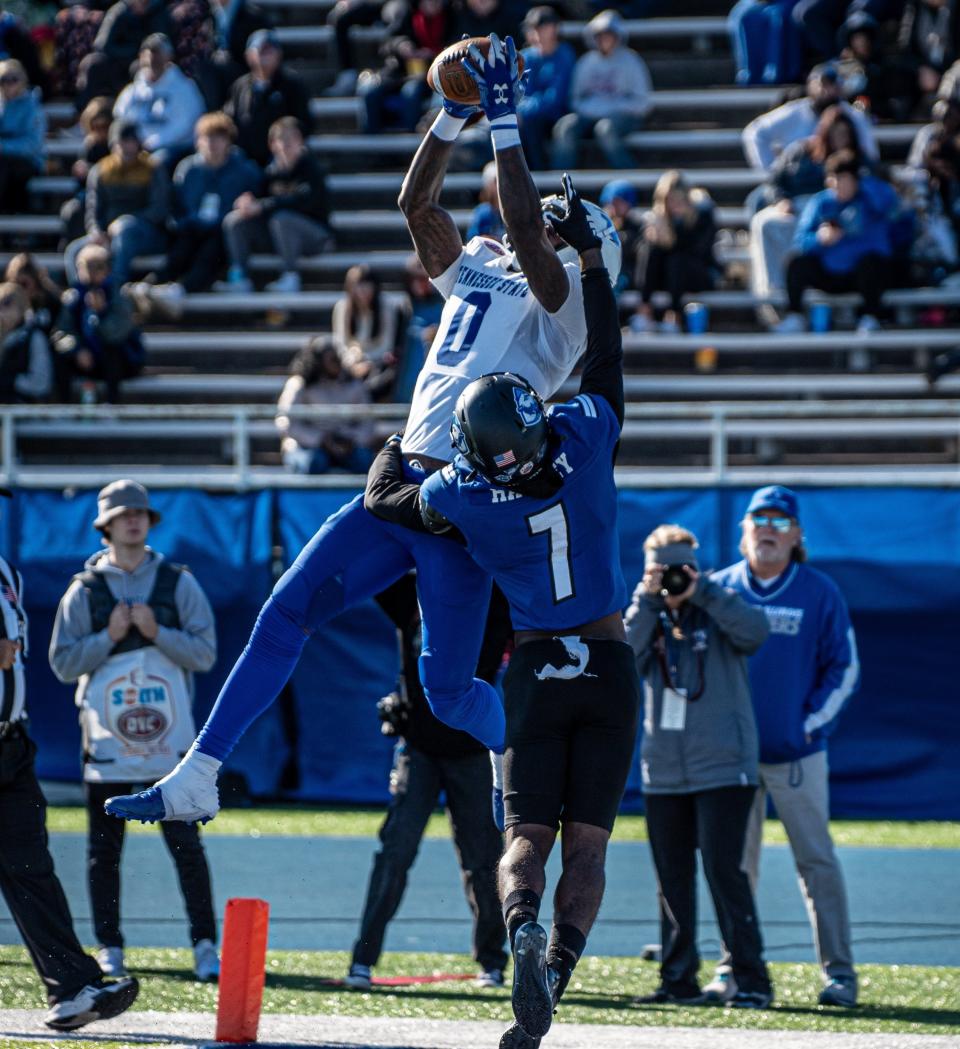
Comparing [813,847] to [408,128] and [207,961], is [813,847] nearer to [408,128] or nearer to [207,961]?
[207,961]

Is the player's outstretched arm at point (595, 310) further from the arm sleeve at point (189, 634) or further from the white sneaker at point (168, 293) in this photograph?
the white sneaker at point (168, 293)

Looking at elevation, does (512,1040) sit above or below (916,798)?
above

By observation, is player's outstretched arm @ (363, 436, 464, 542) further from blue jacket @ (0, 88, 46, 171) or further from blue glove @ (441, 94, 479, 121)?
blue jacket @ (0, 88, 46, 171)

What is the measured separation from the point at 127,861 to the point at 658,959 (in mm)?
3699

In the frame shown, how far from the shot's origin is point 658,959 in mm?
9008

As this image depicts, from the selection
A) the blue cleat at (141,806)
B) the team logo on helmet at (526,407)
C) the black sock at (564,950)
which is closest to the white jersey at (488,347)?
the team logo on helmet at (526,407)

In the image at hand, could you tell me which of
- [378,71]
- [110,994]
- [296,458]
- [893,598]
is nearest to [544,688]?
[110,994]

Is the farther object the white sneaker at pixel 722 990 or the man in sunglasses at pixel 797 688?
the man in sunglasses at pixel 797 688

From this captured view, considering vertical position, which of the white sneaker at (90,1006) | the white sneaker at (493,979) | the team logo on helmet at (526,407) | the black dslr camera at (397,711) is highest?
the team logo on helmet at (526,407)

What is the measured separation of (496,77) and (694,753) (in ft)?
10.1

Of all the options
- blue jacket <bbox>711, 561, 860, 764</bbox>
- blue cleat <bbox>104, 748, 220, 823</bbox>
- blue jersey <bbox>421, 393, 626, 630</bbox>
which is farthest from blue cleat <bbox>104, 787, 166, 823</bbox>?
blue jacket <bbox>711, 561, 860, 764</bbox>

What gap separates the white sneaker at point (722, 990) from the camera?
7901 mm

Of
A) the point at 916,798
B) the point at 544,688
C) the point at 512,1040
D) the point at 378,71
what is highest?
the point at 378,71

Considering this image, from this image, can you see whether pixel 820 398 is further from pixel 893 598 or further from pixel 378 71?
pixel 378 71
